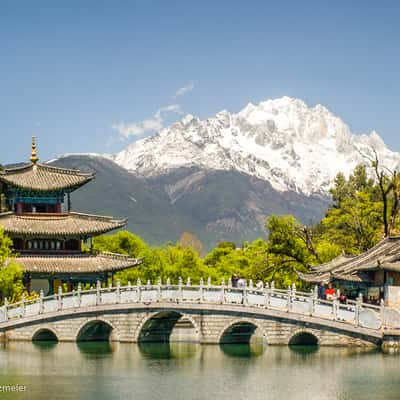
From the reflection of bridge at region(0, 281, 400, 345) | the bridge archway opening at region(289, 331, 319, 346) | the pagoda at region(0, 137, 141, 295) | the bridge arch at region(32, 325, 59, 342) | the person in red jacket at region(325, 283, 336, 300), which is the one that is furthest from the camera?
the pagoda at region(0, 137, 141, 295)

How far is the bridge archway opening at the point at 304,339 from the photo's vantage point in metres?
46.0

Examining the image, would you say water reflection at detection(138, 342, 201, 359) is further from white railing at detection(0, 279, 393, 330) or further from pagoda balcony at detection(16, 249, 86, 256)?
pagoda balcony at detection(16, 249, 86, 256)

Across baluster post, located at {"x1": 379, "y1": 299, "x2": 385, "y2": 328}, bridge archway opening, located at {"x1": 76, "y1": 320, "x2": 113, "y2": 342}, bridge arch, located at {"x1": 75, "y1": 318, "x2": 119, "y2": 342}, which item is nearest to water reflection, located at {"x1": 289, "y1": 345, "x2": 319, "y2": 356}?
baluster post, located at {"x1": 379, "y1": 299, "x2": 385, "y2": 328}

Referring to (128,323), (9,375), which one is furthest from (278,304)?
(9,375)

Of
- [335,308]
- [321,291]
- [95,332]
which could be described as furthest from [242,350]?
[95,332]

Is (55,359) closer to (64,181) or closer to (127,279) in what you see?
(64,181)

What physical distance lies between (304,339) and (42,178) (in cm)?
2357

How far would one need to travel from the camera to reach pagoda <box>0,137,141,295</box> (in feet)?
193

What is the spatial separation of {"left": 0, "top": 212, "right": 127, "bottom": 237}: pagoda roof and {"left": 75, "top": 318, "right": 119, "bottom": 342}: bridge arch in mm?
8452

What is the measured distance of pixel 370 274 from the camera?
163 feet

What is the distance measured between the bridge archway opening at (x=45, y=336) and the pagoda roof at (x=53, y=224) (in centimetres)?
896

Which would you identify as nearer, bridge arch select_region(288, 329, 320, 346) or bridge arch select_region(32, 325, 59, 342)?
bridge arch select_region(288, 329, 320, 346)

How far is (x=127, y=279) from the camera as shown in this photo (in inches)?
2776

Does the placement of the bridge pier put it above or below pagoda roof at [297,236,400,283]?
below
